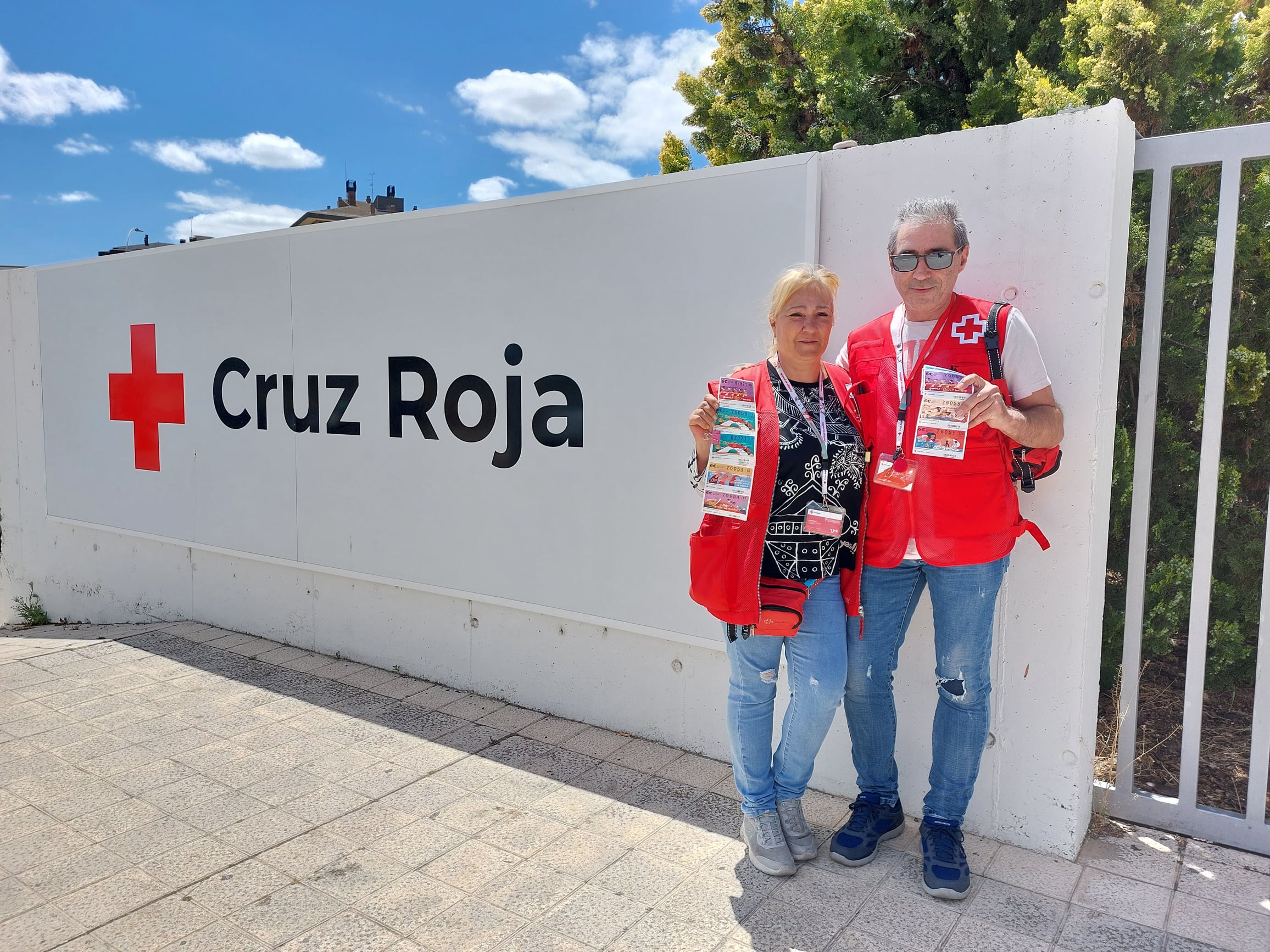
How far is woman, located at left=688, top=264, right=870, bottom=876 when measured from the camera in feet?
8.16

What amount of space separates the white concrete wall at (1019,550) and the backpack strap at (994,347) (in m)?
0.34

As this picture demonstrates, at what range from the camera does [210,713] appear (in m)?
4.13

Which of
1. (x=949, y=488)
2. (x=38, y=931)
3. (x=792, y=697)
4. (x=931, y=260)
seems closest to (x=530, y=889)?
(x=792, y=697)

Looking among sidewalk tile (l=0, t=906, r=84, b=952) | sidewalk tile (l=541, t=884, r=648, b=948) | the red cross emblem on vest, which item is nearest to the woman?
the red cross emblem on vest

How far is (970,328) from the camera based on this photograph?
8.36 feet

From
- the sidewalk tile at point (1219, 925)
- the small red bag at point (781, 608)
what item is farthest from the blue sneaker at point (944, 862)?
the small red bag at point (781, 608)

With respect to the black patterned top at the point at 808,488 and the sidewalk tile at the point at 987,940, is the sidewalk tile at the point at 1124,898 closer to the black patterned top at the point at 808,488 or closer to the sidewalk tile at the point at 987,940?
the sidewalk tile at the point at 987,940

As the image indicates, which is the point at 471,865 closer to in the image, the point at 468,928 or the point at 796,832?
the point at 468,928

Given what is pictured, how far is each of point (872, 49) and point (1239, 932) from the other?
569 cm

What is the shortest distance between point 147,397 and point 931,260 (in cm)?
512

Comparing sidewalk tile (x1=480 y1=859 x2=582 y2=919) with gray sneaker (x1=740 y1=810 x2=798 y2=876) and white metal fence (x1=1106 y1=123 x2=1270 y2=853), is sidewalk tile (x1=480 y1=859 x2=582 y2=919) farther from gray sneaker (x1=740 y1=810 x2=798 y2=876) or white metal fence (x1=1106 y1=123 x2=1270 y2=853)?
white metal fence (x1=1106 y1=123 x2=1270 y2=853)

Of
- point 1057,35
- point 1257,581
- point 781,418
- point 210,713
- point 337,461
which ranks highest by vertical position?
point 1057,35

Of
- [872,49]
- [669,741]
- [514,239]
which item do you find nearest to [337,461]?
[514,239]

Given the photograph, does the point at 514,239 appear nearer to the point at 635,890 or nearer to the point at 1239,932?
the point at 635,890
